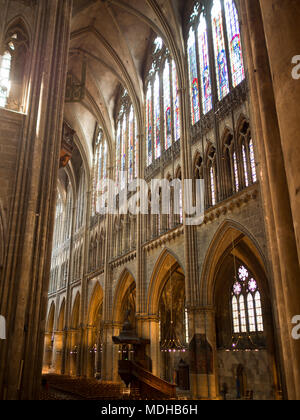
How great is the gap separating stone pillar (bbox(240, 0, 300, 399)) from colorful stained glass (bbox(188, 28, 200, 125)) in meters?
11.5

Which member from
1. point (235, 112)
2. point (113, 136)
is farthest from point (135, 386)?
point (113, 136)

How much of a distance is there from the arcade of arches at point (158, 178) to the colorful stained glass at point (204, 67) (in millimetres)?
99

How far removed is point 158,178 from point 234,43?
772 centimetres

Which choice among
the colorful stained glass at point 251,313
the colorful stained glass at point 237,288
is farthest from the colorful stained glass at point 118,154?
the colorful stained glass at point 251,313

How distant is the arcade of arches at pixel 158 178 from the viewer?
5.11 m

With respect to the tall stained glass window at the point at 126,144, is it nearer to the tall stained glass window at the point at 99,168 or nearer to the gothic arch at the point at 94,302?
the tall stained glass window at the point at 99,168

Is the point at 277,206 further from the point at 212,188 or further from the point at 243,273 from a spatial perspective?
the point at 243,273

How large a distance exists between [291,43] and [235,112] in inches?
451

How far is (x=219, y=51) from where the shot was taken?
16.7 meters

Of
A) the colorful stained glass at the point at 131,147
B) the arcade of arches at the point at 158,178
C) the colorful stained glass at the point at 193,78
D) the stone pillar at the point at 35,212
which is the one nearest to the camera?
the arcade of arches at the point at 158,178

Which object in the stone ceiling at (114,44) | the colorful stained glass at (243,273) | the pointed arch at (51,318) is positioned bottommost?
the colorful stained glass at (243,273)

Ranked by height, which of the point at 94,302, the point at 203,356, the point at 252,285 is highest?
the point at 94,302

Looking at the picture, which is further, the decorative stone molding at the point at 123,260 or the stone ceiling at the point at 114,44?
the decorative stone molding at the point at 123,260

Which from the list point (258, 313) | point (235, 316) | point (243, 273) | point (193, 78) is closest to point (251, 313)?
point (258, 313)
